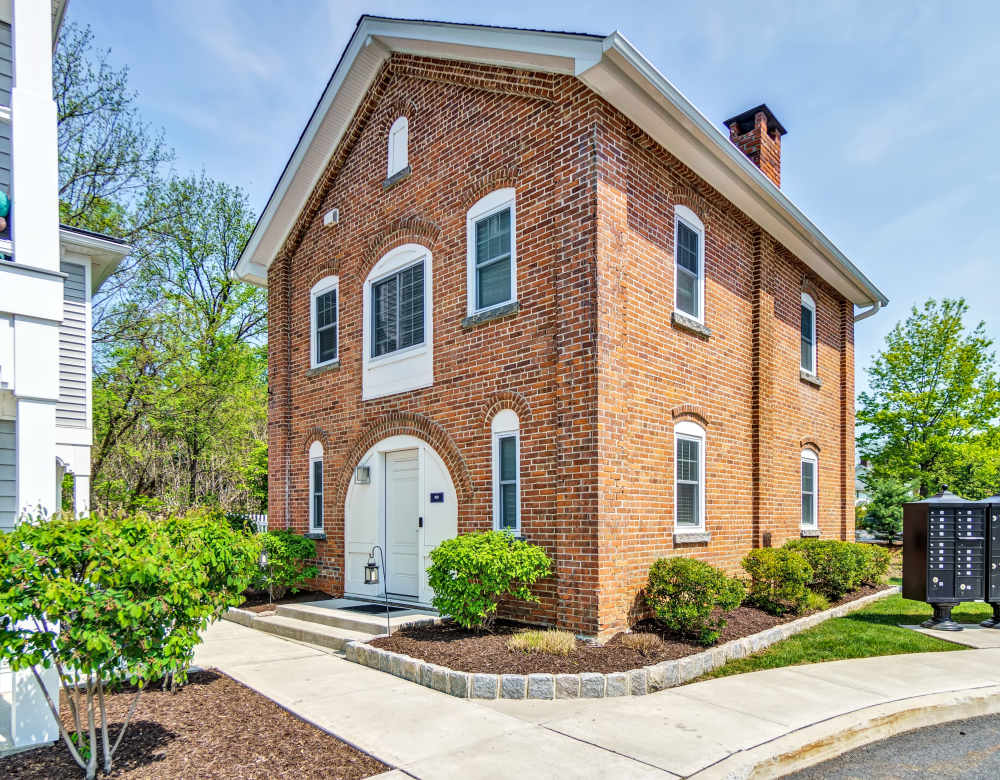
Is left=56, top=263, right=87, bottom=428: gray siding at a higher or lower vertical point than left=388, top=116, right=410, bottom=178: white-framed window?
lower

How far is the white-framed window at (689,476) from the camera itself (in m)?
9.58

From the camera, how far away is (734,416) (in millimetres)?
11023

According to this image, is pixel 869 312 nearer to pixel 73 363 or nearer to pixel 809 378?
pixel 809 378

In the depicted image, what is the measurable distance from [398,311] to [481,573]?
506 centimetres

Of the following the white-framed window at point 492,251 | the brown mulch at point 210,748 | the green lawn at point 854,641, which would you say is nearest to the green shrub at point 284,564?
the brown mulch at point 210,748

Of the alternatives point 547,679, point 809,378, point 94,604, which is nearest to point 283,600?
point 547,679

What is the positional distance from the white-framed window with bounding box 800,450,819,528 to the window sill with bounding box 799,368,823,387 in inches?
53.9

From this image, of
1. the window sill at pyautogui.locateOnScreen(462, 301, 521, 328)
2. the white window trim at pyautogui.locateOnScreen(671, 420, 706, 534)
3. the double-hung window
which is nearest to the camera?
the window sill at pyautogui.locateOnScreen(462, 301, 521, 328)

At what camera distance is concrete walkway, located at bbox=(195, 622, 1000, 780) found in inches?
194

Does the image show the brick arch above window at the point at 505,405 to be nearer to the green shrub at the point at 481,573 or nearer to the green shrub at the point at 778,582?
the green shrub at the point at 481,573

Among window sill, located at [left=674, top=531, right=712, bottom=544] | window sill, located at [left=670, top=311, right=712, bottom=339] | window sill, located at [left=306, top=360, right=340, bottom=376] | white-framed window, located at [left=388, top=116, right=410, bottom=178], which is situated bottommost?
window sill, located at [left=674, top=531, right=712, bottom=544]

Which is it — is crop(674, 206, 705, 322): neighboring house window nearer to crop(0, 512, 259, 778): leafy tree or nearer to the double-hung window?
the double-hung window

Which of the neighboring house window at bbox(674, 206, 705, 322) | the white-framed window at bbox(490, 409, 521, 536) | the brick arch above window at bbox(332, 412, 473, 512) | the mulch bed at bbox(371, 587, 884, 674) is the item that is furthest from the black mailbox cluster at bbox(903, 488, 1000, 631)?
the brick arch above window at bbox(332, 412, 473, 512)

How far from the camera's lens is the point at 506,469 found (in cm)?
898
